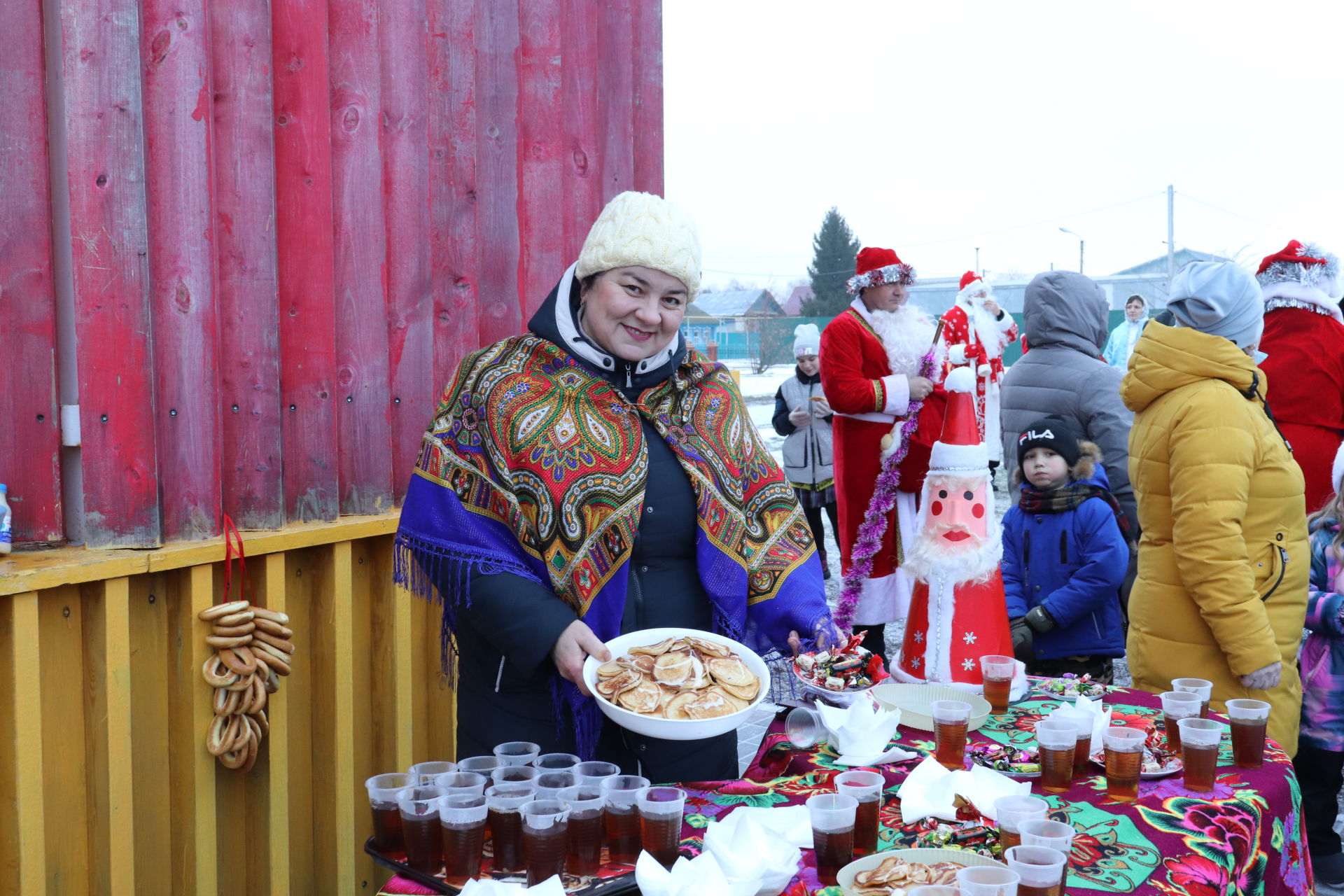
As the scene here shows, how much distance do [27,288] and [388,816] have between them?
63.5 inches

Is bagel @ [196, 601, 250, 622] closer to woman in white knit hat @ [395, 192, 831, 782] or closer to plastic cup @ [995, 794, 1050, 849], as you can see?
woman in white knit hat @ [395, 192, 831, 782]

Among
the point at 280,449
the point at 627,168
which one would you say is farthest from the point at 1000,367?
the point at 280,449

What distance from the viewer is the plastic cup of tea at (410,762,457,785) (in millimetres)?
1790

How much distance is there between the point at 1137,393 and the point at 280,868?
114 inches

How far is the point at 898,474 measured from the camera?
5355 mm

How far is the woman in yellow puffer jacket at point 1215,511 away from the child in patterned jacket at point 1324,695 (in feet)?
1.17

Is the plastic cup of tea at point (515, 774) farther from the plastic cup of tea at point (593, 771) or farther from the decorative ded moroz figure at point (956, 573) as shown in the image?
the decorative ded moroz figure at point (956, 573)

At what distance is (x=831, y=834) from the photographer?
170 cm

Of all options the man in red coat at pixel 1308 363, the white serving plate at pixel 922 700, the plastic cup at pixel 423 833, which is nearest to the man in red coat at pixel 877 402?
the man in red coat at pixel 1308 363

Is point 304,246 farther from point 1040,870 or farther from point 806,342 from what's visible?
point 806,342

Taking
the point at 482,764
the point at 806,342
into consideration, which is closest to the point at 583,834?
the point at 482,764

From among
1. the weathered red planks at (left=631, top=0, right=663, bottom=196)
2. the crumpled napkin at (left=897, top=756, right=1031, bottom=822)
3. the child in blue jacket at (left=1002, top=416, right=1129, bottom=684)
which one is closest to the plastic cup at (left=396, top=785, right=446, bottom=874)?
the crumpled napkin at (left=897, top=756, right=1031, bottom=822)

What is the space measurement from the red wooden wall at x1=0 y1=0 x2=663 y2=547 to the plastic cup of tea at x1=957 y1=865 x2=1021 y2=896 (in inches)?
83.2

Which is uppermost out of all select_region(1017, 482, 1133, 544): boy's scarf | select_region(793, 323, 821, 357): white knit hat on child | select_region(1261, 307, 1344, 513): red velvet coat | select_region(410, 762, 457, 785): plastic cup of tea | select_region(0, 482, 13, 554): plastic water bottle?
select_region(793, 323, 821, 357): white knit hat on child
